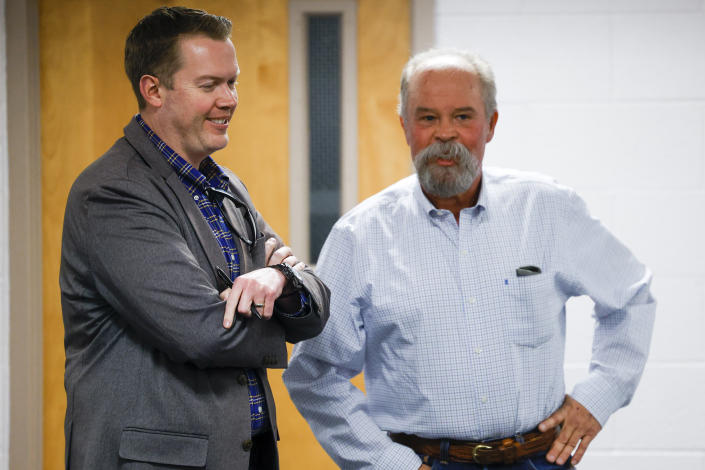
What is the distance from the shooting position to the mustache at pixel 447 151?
1.51m

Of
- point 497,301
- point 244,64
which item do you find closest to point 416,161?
point 497,301

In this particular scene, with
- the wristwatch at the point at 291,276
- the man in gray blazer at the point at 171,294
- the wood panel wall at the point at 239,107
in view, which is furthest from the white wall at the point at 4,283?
the wristwatch at the point at 291,276

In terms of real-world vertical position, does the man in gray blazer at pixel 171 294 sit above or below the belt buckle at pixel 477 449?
Answer: above

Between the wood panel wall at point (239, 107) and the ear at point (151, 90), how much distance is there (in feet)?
3.44

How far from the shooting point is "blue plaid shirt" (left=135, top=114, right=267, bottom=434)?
4.10 feet

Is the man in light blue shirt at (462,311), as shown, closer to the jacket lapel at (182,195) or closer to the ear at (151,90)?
the jacket lapel at (182,195)

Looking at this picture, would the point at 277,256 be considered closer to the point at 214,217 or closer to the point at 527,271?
the point at 214,217

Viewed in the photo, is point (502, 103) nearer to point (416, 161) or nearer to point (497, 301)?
point (416, 161)

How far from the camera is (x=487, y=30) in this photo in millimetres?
2232

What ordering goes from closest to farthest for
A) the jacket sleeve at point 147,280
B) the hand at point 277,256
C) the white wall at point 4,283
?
the jacket sleeve at point 147,280
the hand at point 277,256
the white wall at point 4,283

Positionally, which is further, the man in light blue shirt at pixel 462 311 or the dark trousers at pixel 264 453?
the man in light blue shirt at pixel 462 311

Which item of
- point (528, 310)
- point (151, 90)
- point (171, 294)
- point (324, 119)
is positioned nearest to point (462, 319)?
point (528, 310)

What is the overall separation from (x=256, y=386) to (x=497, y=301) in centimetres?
53

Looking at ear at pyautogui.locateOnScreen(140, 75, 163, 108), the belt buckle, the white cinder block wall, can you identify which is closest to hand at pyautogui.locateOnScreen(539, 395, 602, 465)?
the belt buckle
